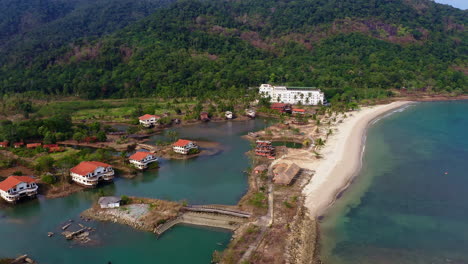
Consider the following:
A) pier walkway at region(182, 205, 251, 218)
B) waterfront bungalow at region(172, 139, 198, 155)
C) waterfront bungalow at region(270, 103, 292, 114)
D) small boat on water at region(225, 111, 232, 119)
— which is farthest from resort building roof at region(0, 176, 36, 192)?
waterfront bungalow at region(270, 103, 292, 114)

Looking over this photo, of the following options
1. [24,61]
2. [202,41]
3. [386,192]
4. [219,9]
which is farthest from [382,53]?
[24,61]

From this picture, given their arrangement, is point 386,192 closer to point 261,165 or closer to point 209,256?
point 261,165

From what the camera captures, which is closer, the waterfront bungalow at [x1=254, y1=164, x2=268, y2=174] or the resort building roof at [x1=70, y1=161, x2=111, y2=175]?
the resort building roof at [x1=70, y1=161, x2=111, y2=175]

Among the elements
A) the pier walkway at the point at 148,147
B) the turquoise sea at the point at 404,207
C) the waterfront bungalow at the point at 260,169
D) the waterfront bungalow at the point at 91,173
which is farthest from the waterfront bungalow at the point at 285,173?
the pier walkway at the point at 148,147

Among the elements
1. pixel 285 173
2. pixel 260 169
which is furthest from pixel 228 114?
pixel 285 173

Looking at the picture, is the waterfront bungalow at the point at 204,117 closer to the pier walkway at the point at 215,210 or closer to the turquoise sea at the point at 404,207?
the turquoise sea at the point at 404,207

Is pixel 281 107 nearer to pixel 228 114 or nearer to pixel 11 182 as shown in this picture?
pixel 228 114

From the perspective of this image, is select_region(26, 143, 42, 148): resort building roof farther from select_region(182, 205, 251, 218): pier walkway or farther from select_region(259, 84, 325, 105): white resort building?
select_region(259, 84, 325, 105): white resort building
